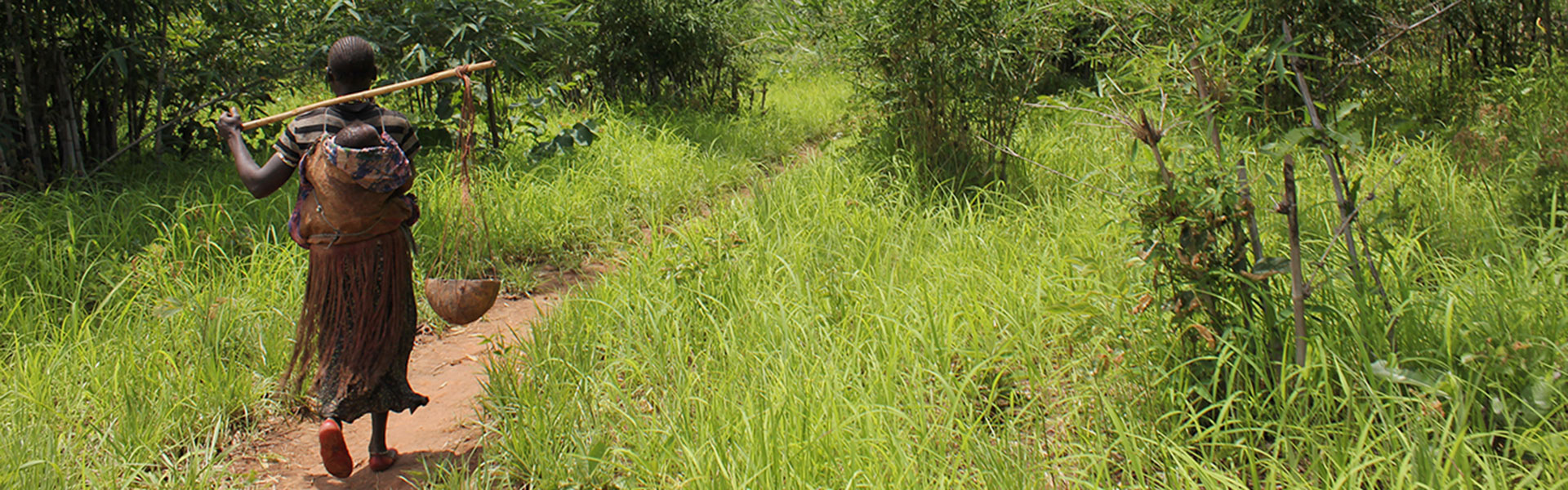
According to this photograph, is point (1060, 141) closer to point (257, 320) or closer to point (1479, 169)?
point (1479, 169)

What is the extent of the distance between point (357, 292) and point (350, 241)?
151 millimetres

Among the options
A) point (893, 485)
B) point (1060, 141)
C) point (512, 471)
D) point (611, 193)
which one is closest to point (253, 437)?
point (512, 471)

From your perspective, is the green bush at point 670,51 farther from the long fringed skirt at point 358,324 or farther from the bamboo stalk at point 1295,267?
the bamboo stalk at point 1295,267

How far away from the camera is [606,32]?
8898 millimetres

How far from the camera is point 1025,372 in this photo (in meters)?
3.07

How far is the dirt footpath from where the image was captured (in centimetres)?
308

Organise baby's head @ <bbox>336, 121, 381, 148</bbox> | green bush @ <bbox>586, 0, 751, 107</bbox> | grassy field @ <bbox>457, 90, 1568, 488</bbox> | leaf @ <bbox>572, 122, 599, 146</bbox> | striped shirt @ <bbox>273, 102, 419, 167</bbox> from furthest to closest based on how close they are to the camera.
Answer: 1. green bush @ <bbox>586, 0, 751, 107</bbox>
2. leaf @ <bbox>572, 122, 599, 146</bbox>
3. striped shirt @ <bbox>273, 102, 419, 167</bbox>
4. baby's head @ <bbox>336, 121, 381, 148</bbox>
5. grassy field @ <bbox>457, 90, 1568, 488</bbox>

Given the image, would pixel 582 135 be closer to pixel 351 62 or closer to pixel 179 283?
pixel 179 283

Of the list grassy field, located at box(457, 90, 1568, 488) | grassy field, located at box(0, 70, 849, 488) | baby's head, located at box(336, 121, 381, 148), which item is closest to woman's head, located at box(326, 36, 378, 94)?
baby's head, located at box(336, 121, 381, 148)

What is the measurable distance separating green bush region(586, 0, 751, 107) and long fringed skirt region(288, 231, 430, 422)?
587 cm

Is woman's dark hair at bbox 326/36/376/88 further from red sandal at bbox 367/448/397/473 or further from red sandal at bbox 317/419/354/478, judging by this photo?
red sandal at bbox 367/448/397/473

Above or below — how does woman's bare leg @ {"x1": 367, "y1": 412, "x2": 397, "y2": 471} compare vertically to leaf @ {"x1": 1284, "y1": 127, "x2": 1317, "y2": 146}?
below

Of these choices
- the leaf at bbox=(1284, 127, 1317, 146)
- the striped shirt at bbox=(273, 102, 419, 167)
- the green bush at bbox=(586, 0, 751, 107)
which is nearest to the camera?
the leaf at bbox=(1284, 127, 1317, 146)

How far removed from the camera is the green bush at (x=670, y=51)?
28.7 ft
